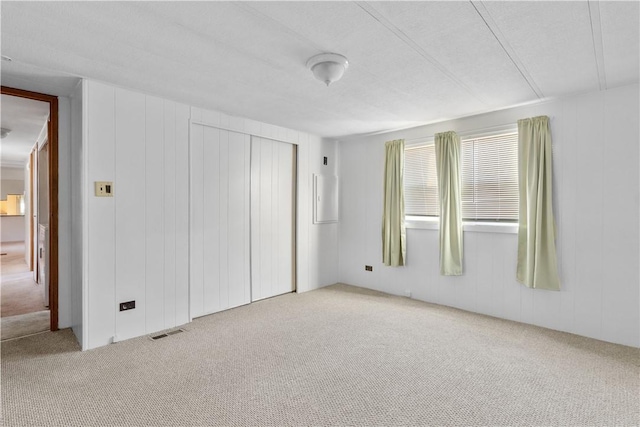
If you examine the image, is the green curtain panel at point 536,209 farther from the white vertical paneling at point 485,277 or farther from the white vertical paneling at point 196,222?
the white vertical paneling at point 196,222

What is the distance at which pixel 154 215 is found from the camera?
341 centimetres

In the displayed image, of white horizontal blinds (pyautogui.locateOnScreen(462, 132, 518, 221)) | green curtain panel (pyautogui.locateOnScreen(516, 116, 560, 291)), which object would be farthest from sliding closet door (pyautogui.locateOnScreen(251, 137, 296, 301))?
green curtain panel (pyautogui.locateOnScreen(516, 116, 560, 291))

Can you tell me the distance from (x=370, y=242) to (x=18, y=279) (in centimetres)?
596

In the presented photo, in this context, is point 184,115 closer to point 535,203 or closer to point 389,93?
point 389,93

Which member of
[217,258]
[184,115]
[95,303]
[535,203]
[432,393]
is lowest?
[432,393]

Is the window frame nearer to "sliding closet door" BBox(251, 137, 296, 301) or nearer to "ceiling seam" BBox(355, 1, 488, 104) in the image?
"ceiling seam" BBox(355, 1, 488, 104)

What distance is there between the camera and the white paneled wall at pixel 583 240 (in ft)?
9.96

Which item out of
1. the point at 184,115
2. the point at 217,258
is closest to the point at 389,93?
the point at 184,115

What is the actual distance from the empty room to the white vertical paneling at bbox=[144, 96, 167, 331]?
24 mm

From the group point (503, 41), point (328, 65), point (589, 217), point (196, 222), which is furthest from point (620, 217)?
point (196, 222)

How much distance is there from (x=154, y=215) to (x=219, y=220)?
2.60ft

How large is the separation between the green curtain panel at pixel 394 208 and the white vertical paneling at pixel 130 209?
120 inches

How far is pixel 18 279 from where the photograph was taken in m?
5.77

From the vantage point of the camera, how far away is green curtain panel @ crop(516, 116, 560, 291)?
3.42 metres
